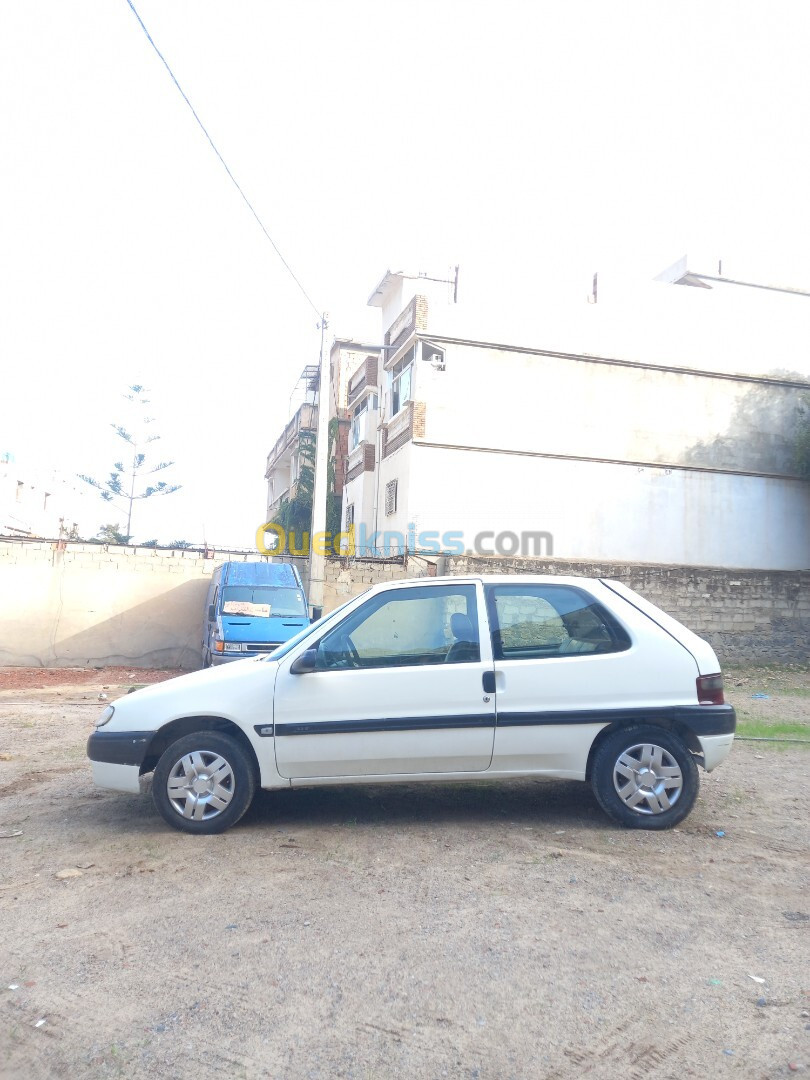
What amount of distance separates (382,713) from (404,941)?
5.63 feet

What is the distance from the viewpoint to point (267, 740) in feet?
17.5

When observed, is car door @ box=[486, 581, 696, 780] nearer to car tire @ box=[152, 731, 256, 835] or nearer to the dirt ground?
the dirt ground

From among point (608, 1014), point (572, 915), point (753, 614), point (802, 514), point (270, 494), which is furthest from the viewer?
point (270, 494)

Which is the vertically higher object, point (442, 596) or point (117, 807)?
point (442, 596)

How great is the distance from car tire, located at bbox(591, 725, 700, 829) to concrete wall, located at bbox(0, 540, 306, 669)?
1320 cm

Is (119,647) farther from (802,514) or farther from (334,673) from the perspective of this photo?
(802,514)

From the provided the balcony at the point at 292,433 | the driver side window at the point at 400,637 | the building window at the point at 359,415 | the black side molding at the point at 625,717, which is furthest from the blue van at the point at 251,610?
the balcony at the point at 292,433

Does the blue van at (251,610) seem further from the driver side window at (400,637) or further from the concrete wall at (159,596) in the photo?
the driver side window at (400,637)

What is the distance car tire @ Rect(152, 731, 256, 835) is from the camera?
17.5 feet

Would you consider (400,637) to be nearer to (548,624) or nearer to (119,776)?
(548,624)

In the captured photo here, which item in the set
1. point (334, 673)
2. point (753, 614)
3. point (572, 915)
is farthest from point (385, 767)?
point (753, 614)

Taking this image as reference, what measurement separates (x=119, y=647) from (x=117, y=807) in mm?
12611

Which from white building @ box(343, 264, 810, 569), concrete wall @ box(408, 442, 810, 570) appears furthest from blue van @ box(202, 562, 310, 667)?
concrete wall @ box(408, 442, 810, 570)

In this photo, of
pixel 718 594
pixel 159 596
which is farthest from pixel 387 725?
pixel 718 594
